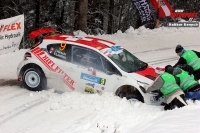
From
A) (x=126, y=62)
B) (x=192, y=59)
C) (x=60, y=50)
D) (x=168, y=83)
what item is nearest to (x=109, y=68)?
(x=126, y=62)

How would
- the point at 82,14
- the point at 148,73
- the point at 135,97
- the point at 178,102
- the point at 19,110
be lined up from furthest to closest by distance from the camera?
the point at 82,14
the point at 148,73
the point at 135,97
the point at 19,110
the point at 178,102

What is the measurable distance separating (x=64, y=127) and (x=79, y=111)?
3.16 feet

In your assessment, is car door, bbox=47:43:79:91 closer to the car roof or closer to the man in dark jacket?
the car roof

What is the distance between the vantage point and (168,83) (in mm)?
7719

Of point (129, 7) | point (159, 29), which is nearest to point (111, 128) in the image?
point (159, 29)

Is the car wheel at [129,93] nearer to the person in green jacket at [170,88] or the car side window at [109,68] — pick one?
the car side window at [109,68]

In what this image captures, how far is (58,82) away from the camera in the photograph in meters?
9.28

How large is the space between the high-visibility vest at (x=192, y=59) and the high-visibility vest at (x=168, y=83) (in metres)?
1.69

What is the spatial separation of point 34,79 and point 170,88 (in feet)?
12.7

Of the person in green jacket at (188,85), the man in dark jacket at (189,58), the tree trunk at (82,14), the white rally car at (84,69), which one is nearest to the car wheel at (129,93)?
the white rally car at (84,69)

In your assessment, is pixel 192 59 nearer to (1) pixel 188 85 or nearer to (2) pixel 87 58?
(1) pixel 188 85

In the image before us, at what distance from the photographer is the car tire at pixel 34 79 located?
369 inches

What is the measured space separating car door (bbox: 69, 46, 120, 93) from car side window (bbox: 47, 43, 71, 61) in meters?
0.19

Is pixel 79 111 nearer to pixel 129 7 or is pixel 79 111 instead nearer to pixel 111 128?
pixel 111 128
